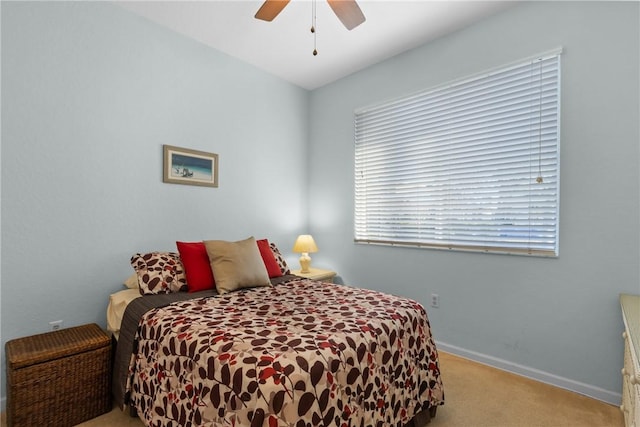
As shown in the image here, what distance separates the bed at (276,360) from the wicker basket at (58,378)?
0.10m

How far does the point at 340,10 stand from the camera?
2.01 meters

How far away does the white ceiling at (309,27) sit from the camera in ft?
8.26

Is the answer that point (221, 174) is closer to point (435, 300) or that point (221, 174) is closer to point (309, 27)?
point (309, 27)

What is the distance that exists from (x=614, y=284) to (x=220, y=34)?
11.9ft

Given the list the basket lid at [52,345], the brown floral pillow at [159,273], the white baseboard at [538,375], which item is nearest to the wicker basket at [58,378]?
the basket lid at [52,345]

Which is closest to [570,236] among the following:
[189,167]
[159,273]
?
[159,273]

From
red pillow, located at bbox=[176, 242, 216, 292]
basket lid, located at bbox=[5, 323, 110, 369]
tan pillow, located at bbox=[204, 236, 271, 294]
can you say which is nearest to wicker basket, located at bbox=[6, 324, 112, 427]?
basket lid, located at bbox=[5, 323, 110, 369]

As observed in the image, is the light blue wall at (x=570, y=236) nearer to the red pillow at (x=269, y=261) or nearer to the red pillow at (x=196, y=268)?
the red pillow at (x=269, y=261)

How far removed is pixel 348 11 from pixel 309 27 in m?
0.91

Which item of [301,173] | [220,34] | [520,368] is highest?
[220,34]

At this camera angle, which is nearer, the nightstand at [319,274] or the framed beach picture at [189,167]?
the framed beach picture at [189,167]

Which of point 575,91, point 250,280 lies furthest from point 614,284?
point 250,280

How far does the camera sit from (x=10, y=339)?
81.4 inches

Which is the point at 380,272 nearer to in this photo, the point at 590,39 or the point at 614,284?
the point at 614,284
